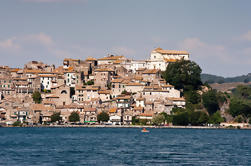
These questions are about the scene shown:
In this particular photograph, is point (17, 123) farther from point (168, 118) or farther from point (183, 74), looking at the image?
point (183, 74)

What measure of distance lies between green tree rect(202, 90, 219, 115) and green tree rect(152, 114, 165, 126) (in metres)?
9.57

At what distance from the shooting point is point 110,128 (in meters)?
113

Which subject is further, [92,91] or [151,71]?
[151,71]

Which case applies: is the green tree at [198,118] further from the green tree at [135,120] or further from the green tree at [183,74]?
the green tree at [135,120]

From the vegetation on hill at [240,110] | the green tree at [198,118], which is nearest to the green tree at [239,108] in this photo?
the vegetation on hill at [240,110]

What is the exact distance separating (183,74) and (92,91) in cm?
1949

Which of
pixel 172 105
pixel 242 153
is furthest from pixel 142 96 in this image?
pixel 242 153

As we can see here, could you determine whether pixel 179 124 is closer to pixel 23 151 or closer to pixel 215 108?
pixel 215 108

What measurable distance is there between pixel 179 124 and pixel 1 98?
40.4 m

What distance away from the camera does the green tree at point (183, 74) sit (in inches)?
4633

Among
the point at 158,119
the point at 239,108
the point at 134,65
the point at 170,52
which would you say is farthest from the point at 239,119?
the point at 134,65

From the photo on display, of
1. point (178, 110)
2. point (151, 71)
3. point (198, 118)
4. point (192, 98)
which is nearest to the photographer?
point (198, 118)

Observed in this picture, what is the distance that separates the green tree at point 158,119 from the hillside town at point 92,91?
224 centimetres

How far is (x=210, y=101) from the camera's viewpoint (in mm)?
113062
